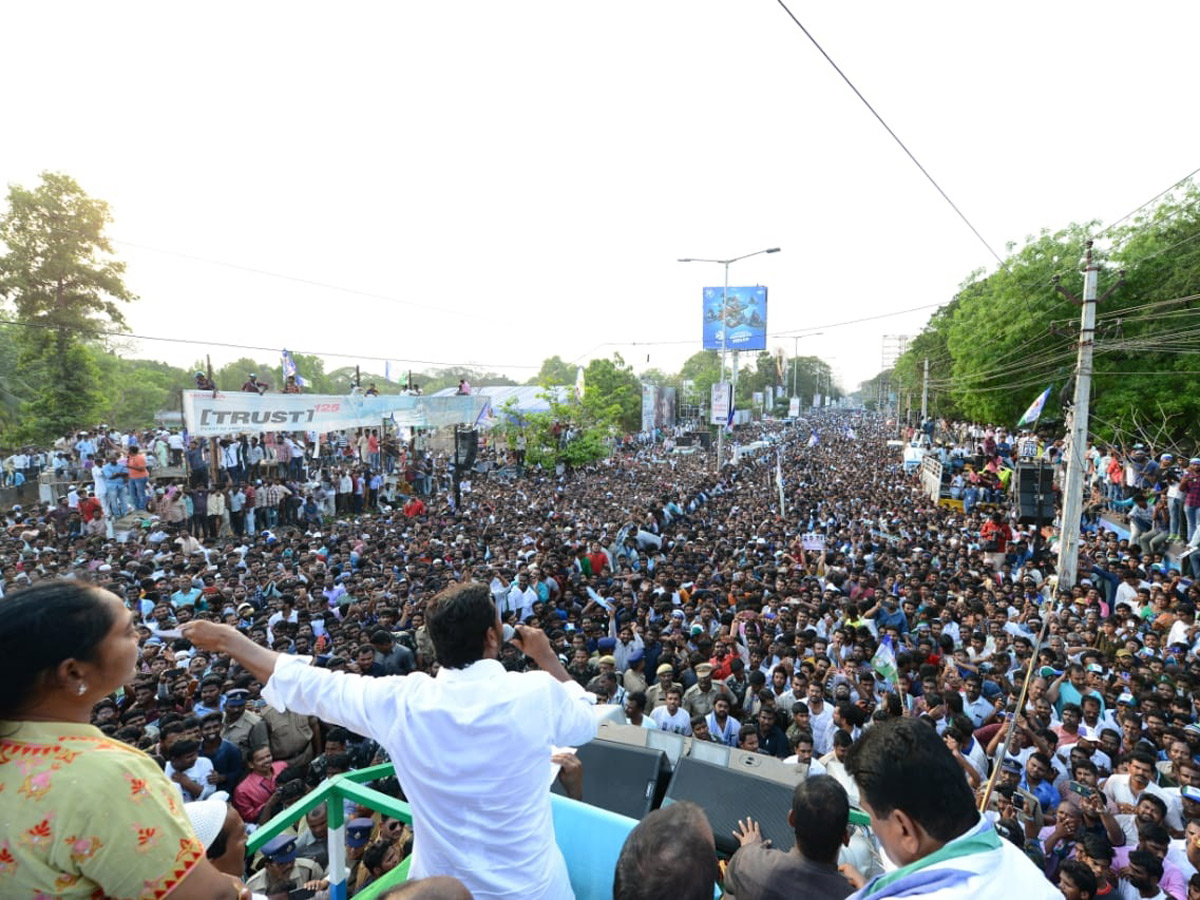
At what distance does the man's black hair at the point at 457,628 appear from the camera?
1.69 metres

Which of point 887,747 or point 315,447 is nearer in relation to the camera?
point 887,747

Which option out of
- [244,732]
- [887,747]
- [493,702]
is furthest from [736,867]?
[244,732]

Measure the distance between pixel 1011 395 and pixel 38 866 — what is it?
3095 centimetres

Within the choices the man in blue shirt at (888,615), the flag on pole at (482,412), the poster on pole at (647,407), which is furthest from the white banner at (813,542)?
the poster on pole at (647,407)

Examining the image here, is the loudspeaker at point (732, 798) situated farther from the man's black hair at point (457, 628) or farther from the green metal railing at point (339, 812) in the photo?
the man's black hair at point (457, 628)

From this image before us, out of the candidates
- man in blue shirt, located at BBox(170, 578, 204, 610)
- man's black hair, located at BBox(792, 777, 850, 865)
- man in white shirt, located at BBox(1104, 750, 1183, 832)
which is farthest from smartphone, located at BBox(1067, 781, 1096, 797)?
man in blue shirt, located at BBox(170, 578, 204, 610)

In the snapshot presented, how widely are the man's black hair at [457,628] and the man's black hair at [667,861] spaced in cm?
59

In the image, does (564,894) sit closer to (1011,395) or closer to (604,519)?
(604,519)

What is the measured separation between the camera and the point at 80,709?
125cm

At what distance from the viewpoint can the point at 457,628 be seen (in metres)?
1.69

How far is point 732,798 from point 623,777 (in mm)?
498

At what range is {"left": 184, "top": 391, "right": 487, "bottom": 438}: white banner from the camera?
13.2 m

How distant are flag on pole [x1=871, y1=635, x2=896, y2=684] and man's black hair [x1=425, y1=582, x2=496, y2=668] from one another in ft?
21.4

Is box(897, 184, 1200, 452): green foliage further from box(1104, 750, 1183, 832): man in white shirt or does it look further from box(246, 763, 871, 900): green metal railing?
box(246, 763, 871, 900): green metal railing
